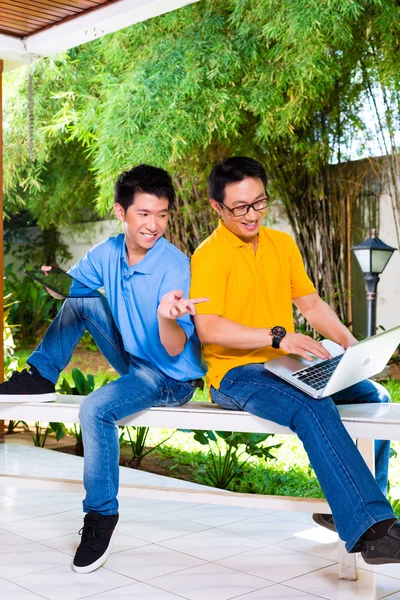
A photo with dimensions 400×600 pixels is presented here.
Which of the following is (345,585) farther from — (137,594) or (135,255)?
(135,255)

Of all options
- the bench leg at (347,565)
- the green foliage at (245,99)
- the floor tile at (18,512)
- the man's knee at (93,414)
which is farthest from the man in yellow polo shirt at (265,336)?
the green foliage at (245,99)

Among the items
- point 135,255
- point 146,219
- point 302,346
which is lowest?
point 302,346

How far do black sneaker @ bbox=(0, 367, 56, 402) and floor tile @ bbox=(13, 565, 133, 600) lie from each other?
0.55 m

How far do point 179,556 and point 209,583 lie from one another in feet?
0.88

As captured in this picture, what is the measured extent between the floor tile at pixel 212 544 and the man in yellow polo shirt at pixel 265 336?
286mm

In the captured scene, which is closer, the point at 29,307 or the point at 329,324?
the point at 329,324

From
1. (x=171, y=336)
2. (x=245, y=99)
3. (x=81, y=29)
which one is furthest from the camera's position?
(x=245, y=99)

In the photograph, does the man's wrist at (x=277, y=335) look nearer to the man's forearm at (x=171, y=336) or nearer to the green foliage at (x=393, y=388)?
the man's forearm at (x=171, y=336)

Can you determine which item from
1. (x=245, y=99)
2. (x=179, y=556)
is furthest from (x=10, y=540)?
(x=245, y=99)

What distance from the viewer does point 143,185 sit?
97.9 inches

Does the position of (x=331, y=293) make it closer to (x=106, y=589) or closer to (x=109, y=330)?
(x=109, y=330)

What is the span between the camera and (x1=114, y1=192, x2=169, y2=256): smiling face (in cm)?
248

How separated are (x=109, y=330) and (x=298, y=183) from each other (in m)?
4.87

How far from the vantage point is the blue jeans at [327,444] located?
1.99 meters
